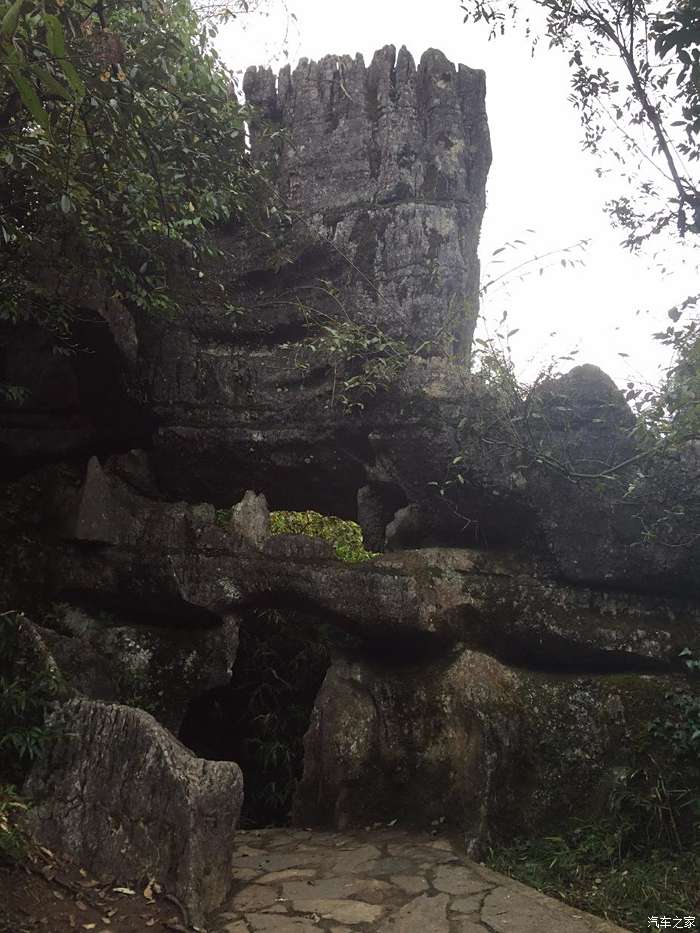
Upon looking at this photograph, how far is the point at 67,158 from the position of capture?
529 cm

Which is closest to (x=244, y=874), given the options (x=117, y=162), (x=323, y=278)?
(x=117, y=162)

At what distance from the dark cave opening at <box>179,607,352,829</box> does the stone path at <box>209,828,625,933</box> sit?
1.78 m

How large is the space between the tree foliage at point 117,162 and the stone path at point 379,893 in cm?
418

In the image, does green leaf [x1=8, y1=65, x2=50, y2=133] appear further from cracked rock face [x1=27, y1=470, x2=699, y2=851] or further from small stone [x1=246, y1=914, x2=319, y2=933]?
cracked rock face [x1=27, y1=470, x2=699, y2=851]

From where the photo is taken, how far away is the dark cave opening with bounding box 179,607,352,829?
773 cm

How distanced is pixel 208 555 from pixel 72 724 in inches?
91.0

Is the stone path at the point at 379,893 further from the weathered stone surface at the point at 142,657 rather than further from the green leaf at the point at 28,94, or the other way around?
the green leaf at the point at 28,94

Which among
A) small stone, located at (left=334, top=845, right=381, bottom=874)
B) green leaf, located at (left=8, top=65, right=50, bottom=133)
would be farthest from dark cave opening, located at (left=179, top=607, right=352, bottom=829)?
green leaf, located at (left=8, top=65, right=50, bottom=133)

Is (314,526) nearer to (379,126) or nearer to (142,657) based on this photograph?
(142,657)

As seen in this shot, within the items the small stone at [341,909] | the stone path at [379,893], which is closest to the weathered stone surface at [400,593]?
the stone path at [379,893]

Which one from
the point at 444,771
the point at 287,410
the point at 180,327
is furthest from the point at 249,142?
the point at 444,771

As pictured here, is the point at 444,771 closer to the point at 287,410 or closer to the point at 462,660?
the point at 462,660

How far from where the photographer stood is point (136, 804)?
180 inches

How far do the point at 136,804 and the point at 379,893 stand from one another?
1.53m
